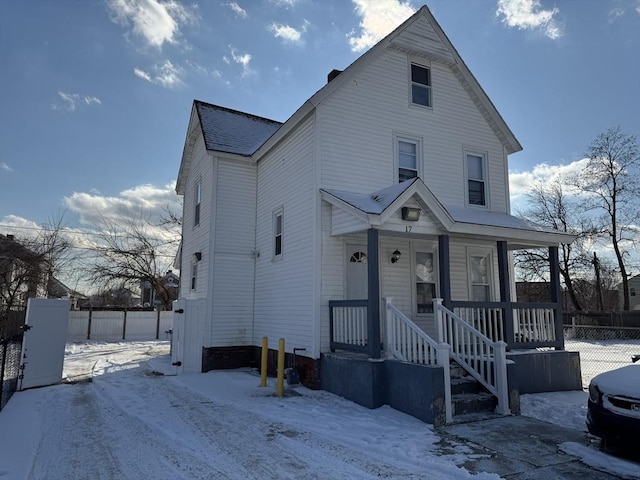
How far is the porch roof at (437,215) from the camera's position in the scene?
8.23m

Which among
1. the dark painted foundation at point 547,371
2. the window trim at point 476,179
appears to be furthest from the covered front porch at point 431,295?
the window trim at point 476,179

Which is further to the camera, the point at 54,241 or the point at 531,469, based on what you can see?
the point at 54,241

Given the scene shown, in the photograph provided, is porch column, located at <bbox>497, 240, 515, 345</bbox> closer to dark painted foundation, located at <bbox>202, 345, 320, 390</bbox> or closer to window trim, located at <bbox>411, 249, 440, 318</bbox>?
window trim, located at <bbox>411, 249, 440, 318</bbox>

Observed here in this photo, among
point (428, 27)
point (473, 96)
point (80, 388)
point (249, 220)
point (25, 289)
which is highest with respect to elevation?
point (428, 27)

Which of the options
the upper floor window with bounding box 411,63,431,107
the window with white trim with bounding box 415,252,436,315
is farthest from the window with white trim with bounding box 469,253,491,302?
the upper floor window with bounding box 411,63,431,107

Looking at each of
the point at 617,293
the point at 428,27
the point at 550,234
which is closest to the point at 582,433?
the point at 550,234

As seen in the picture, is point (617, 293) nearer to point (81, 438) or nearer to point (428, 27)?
point (428, 27)

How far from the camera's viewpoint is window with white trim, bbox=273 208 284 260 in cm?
1165

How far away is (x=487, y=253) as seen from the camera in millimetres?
11805

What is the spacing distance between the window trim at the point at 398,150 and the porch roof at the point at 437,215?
113 centimetres

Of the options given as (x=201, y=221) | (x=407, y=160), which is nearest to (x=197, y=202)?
(x=201, y=221)

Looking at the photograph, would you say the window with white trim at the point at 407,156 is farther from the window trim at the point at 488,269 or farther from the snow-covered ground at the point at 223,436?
the snow-covered ground at the point at 223,436

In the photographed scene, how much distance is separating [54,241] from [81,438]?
54.8 feet

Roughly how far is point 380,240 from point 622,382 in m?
5.70
